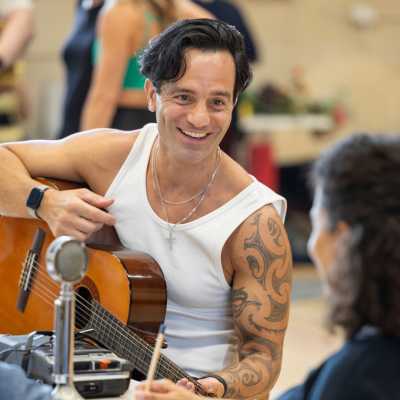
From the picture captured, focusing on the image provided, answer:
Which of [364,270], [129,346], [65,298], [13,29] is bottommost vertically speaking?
[129,346]

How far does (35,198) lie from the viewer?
2.33 metres

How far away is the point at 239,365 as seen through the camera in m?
2.19

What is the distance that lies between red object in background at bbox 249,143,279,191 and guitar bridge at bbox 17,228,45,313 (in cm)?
364

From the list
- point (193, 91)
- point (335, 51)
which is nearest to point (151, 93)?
point (193, 91)

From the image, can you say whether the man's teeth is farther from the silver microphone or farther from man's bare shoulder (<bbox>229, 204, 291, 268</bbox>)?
the silver microphone

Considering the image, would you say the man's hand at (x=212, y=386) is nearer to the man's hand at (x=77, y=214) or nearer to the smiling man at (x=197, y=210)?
the smiling man at (x=197, y=210)

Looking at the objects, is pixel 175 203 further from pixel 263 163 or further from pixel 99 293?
pixel 263 163

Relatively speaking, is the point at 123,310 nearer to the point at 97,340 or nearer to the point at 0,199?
the point at 97,340

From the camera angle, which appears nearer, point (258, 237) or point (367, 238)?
point (367, 238)

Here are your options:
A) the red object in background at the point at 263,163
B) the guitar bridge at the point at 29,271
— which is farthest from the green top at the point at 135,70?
the red object in background at the point at 263,163

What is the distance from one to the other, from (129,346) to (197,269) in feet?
0.94

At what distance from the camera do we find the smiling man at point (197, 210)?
7.30 ft

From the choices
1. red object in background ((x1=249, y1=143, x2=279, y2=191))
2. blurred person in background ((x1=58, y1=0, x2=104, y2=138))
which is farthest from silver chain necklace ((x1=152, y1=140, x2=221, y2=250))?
red object in background ((x1=249, y1=143, x2=279, y2=191))

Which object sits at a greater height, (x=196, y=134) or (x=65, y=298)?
(x=196, y=134)
